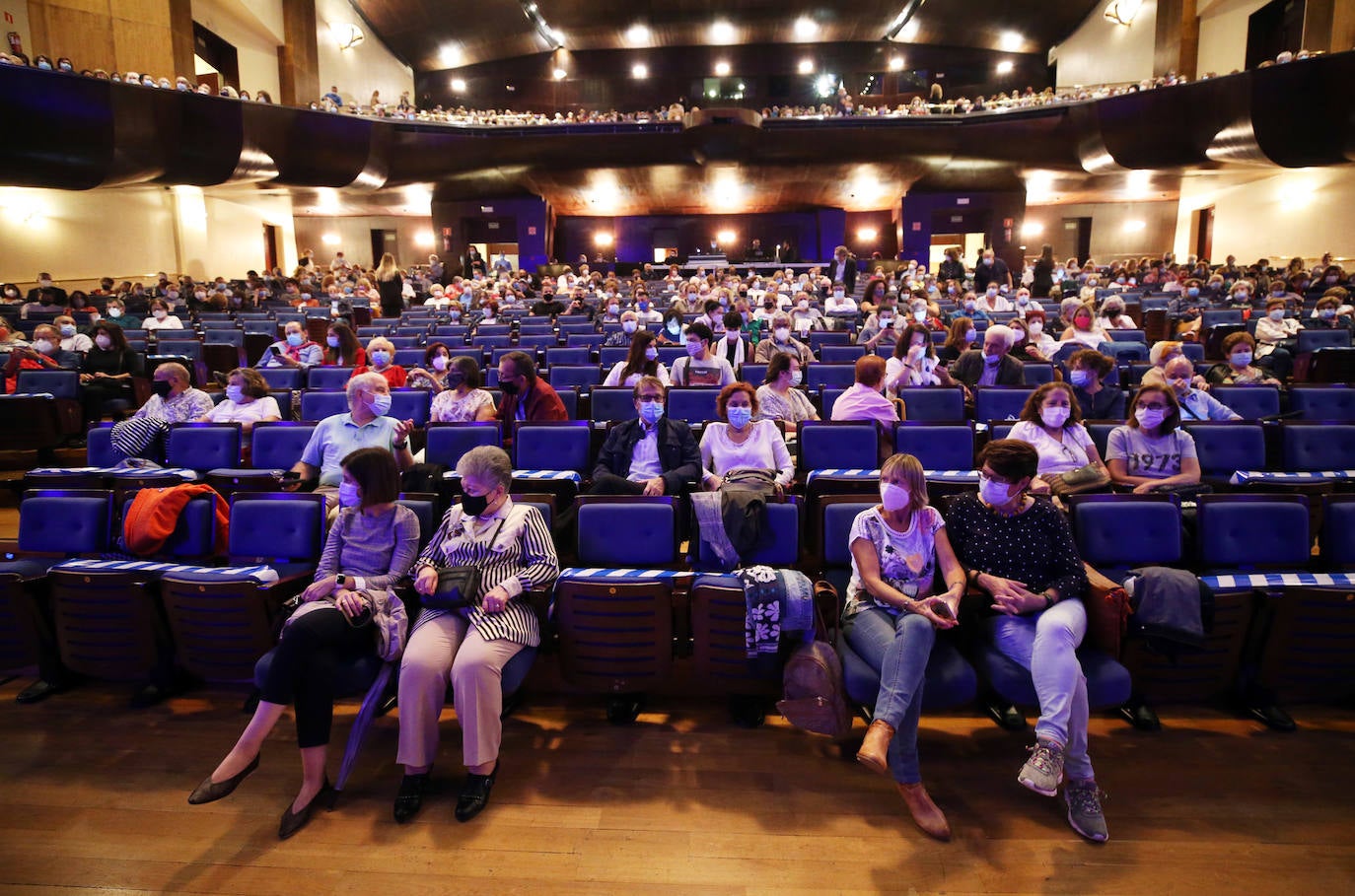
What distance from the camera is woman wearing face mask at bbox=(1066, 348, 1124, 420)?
15.1 ft

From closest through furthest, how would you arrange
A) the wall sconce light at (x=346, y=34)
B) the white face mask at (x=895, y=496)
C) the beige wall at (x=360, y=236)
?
the white face mask at (x=895, y=496) < the wall sconce light at (x=346, y=34) < the beige wall at (x=360, y=236)

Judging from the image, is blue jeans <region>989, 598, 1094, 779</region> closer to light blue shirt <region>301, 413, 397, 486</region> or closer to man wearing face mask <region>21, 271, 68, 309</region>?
light blue shirt <region>301, 413, 397, 486</region>

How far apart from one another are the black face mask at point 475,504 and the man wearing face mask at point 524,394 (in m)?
2.02

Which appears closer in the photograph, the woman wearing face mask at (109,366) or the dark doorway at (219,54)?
the woman wearing face mask at (109,366)

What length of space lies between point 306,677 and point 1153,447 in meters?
3.90

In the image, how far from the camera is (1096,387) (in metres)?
4.74

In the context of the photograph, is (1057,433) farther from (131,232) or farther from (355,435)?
(131,232)

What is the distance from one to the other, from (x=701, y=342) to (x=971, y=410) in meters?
2.03

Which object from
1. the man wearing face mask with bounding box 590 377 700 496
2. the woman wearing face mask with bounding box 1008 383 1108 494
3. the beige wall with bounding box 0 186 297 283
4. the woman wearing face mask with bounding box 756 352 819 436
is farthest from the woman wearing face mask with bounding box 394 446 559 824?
the beige wall with bounding box 0 186 297 283

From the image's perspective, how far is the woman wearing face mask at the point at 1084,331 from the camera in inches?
273

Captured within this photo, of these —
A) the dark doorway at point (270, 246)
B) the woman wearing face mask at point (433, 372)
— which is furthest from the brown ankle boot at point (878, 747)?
the dark doorway at point (270, 246)

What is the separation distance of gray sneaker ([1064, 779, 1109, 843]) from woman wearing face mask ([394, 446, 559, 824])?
1.84 m

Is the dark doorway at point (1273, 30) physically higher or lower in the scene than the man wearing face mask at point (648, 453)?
higher

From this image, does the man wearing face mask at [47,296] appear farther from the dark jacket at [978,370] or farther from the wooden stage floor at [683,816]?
the dark jacket at [978,370]
